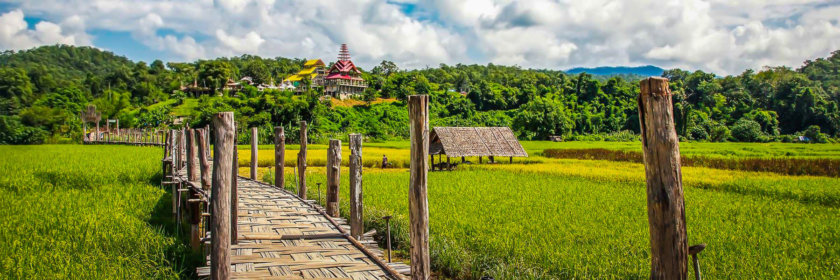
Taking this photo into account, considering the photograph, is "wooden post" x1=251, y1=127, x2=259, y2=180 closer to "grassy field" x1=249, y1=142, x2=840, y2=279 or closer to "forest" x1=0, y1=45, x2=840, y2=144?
"grassy field" x1=249, y1=142, x2=840, y2=279

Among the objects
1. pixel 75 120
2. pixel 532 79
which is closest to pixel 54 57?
pixel 75 120

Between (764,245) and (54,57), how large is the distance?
397 ft

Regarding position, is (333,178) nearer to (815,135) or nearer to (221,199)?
(221,199)

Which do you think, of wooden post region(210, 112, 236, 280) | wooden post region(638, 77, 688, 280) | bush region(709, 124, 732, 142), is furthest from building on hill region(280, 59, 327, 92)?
wooden post region(638, 77, 688, 280)

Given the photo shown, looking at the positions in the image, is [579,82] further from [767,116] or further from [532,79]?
[767,116]

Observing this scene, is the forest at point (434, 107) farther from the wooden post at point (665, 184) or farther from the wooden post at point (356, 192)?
the wooden post at point (665, 184)

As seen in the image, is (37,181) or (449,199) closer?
(449,199)

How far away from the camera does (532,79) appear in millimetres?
71375

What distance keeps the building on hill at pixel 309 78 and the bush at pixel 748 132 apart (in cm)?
4165

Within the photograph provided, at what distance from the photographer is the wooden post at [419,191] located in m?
4.91

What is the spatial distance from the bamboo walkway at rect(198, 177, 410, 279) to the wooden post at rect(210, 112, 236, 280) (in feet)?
1.22

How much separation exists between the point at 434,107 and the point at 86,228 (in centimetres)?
4933

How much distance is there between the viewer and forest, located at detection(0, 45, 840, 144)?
41.2m

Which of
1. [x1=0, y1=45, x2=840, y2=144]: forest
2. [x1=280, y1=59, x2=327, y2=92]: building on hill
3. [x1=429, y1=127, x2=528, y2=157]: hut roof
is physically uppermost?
[x1=280, y1=59, x2=327, y2=92]: building on hill
